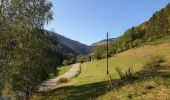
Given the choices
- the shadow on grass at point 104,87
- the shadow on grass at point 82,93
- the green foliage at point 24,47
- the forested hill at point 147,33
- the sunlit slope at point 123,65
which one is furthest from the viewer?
the forested hill at point 147,33

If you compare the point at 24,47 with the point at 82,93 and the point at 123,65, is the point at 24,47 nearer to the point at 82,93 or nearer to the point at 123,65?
the point at 82,93

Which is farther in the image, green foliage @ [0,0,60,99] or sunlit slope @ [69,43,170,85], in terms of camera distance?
sunlit slope @ [69,43,170,85]

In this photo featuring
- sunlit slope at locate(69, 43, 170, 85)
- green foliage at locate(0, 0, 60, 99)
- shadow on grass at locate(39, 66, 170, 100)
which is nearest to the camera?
shadow on grass at locate(39, 66, 170, 100)

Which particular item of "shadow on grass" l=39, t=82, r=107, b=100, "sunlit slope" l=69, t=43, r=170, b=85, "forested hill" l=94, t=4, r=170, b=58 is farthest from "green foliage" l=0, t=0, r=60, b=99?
"forested hill" l=94, t=4, r=170, b=58

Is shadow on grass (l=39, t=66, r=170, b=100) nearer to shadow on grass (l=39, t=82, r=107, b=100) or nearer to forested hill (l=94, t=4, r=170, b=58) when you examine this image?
shadow on grass (l=39, t=82, r=107, b=100)

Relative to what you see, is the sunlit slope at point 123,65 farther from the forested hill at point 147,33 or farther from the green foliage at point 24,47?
the forested hill at point 147,33

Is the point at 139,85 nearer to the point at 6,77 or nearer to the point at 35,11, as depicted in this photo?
the point at 6,77

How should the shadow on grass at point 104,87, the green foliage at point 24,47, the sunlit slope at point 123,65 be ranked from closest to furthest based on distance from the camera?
the shadow on grass at point 104,87
the green foliage at point 24,47
the sunlit slope at point 123,65

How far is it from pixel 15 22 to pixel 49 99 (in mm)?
13239

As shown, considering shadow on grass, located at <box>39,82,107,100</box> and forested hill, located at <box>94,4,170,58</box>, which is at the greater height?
forested hill, located at <box>94,4,170,58</box>

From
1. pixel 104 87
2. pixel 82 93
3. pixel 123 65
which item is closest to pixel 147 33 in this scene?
pixel 123 65

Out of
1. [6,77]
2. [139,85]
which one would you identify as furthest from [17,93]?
[139,85]

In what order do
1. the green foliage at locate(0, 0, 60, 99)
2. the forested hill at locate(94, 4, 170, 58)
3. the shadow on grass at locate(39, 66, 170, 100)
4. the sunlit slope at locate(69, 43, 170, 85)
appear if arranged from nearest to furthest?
1. the shadow on grass at locate(39, 66, 170, 100)
2. the green foliage at locate(0, 0, 60, 99)
3. the sunlit slope at locate(69, 43, 170, 85)
4. the forested hill at locate(94, 4, 170, 58)

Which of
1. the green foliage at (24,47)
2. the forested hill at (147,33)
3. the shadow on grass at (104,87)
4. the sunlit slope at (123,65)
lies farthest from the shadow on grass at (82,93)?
the forested hill at (147,33)
